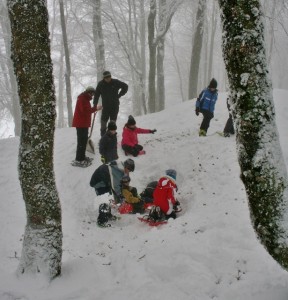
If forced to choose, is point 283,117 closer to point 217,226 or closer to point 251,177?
point 217,226

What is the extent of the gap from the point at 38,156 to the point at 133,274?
2042 mm

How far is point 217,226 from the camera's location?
207 inches

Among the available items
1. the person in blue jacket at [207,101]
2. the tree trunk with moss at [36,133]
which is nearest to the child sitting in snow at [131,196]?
the tree trunk with moss at [36,133]

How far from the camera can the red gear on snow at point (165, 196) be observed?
20.4ft

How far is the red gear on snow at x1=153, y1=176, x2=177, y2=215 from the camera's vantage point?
6215 millimetres

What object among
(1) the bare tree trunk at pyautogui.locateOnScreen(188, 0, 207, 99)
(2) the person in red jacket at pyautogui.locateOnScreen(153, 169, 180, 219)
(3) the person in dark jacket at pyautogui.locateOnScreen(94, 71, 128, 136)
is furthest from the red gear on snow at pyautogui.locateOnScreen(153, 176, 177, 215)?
(1) the bare tree trunk at pyautogui.locateOnScreen(188, 0, 207, 99)

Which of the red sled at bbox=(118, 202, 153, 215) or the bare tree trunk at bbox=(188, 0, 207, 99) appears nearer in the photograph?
the red sled at bbox=(118, 202, 153, 215)

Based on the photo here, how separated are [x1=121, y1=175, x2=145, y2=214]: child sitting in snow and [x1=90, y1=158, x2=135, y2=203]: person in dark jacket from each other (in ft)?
0.69

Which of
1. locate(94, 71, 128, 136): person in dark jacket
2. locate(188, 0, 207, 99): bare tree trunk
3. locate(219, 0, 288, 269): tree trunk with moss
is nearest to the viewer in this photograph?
locate(219, 0, 288, 269): tree trunk with moss

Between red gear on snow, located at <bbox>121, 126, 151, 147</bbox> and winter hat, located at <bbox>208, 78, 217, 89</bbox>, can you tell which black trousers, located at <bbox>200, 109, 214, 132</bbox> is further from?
red gear on snow, located at <bbox>121, 126, 151, 147</bbox>

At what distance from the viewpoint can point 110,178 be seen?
6.91 metres

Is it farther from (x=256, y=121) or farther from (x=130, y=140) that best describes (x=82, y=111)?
(x=256, y=121)

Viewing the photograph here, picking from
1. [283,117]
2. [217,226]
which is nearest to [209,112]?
[283,117]

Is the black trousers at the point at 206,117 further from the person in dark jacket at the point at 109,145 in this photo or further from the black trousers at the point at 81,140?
the black trousers at the point at 81,140
